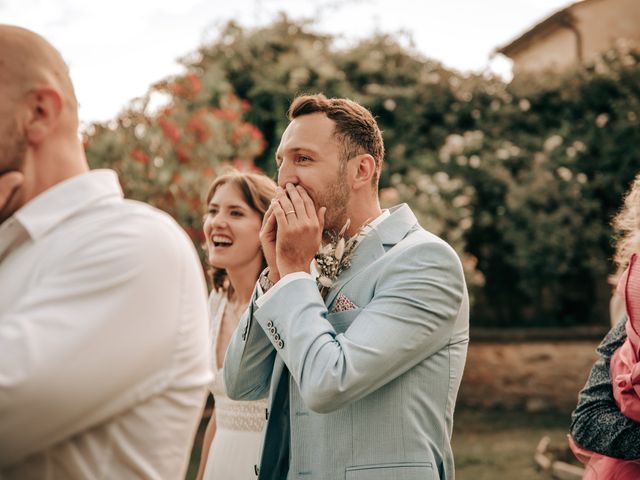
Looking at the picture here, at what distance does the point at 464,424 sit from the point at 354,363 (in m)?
8.52

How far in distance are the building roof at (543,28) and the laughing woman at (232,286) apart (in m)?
13.8

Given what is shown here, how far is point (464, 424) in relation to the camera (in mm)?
10492

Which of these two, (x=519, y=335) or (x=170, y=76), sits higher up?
(x=170, y=76)

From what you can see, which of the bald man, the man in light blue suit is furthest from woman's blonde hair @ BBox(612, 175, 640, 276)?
the bald man

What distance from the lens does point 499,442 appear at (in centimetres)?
949

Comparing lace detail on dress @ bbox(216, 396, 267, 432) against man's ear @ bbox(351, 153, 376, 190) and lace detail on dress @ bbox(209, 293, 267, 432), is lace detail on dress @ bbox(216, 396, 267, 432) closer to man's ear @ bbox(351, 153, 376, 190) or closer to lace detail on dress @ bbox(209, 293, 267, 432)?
lace detail on dress @ bbox(209, 293, 267, 432)

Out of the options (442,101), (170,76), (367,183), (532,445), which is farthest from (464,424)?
(367,183)

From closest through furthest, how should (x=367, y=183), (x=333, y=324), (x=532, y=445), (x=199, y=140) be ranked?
(x=333, y=324)
(x=367, y=183)
(x=199, y=140)
(x=532, y=445)

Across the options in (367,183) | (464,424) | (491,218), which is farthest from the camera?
(491,218)

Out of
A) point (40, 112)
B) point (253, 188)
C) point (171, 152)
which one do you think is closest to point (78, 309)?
point (40, 112)

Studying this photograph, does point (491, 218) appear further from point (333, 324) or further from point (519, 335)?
point (333, 324)

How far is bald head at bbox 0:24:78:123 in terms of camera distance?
168 cm

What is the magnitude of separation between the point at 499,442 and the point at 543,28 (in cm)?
1150

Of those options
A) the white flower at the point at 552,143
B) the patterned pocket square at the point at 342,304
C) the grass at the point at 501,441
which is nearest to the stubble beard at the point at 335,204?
the patterned pocket square at the point at 342,304
